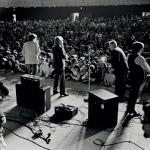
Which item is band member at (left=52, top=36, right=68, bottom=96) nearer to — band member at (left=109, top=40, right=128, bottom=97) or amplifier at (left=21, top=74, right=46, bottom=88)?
amplifier at (left=21, top=74, right=46, bottom=88)

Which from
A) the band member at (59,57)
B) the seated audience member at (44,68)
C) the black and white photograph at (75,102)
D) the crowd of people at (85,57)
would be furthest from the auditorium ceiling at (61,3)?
the band member at (59,57)

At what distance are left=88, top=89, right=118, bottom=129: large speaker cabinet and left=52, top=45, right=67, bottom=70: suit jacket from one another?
6.72 ft

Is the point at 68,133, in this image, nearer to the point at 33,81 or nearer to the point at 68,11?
the point at 33,81

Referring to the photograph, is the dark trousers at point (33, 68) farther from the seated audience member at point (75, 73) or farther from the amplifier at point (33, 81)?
the amplifier at point (33, 81)

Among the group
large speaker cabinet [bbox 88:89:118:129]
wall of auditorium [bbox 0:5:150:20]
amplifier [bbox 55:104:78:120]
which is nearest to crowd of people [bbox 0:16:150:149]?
large speaker cabinet [bbox 88:89:118:129]

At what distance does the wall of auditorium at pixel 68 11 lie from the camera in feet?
82.1

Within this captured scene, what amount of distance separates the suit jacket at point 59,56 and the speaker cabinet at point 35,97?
3.47 feet

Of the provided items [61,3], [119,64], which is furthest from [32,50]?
[61,3]

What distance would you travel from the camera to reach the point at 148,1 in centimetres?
2352

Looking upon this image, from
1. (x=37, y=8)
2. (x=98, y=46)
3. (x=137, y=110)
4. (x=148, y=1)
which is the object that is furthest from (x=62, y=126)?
(x=37, y=8)

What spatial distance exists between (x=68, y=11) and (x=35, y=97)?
22.4 meters

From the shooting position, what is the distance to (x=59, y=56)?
774cm

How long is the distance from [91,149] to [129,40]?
10.1 meters

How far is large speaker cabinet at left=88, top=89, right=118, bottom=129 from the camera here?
229 inches
